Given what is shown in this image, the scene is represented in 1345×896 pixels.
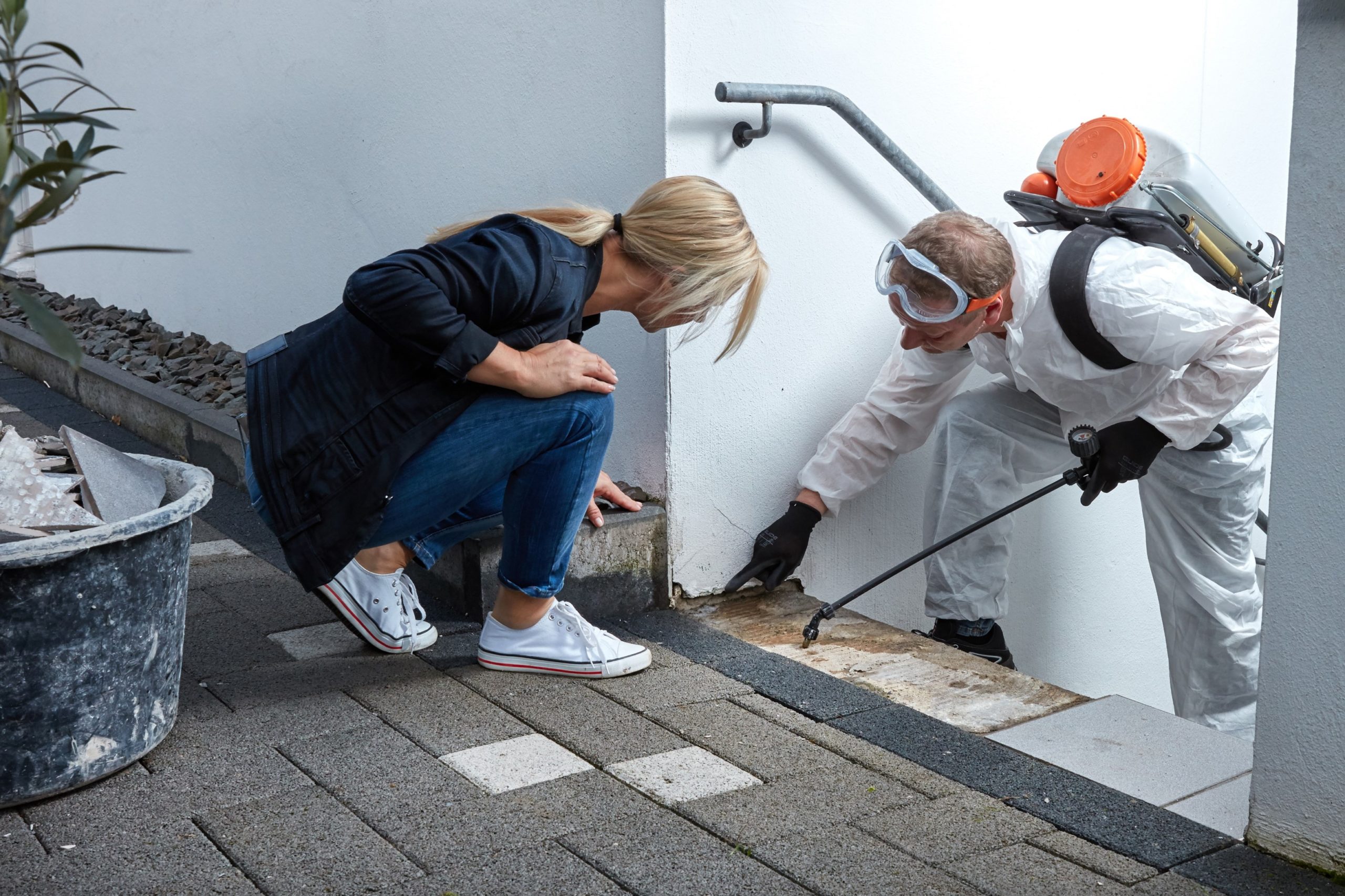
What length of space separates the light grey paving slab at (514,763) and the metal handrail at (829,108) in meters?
1.51

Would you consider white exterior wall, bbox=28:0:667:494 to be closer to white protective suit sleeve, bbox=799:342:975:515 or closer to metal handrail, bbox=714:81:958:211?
metal handrail, bbox=714:81:958:211

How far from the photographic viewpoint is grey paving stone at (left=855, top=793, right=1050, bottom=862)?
1938mm

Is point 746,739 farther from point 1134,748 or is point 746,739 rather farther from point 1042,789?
point 1134,748

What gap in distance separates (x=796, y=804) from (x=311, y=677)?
44.3 inches

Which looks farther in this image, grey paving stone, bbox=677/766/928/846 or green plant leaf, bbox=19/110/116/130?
grey paving stone, bbox=677/766/928/846

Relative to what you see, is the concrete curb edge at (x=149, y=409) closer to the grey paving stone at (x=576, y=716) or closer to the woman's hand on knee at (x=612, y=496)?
the woman's hand on knee at (x=612, y=496)

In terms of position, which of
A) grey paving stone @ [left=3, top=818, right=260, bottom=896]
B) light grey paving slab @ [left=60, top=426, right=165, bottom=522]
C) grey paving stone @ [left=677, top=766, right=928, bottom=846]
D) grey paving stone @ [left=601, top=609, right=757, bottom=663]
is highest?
light grey paving slab @ [left=60, top=426, right=165, bottom=522]

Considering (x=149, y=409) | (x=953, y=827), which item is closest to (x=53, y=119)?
(x=953, y=827)

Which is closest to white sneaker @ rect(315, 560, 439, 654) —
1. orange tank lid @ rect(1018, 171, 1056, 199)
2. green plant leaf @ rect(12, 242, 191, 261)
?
green plant leaf @ rect(12, 242, 191, 261)

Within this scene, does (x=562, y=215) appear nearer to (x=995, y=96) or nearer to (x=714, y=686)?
(x=714, y=686)

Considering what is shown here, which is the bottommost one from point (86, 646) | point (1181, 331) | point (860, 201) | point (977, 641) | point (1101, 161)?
point (977, 641)

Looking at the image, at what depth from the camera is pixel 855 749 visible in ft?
7.64

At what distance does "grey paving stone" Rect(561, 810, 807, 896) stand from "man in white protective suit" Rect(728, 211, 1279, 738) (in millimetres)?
1263

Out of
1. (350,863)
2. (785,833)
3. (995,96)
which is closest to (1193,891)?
(785,833)
